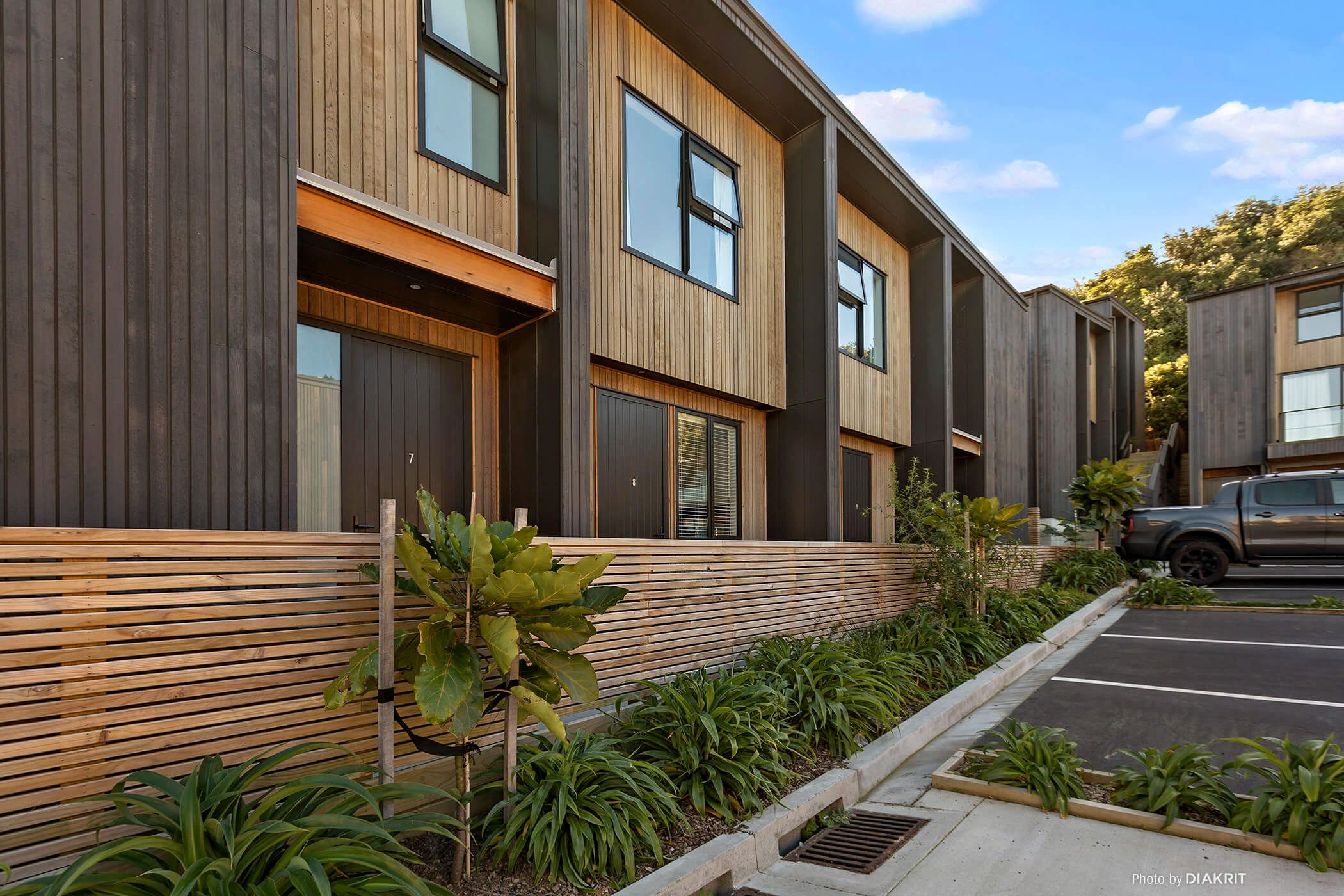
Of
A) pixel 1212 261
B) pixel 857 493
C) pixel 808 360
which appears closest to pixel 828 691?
pixel 808 360

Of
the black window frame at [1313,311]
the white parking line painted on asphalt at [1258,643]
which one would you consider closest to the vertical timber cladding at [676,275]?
the white parking line painted on asphalt at [1258,643]

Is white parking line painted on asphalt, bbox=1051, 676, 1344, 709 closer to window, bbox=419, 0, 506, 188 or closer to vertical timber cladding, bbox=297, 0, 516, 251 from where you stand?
vertical timber cladding, bbox=297, 0, 516, 251

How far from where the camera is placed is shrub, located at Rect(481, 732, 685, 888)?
9.73 ft

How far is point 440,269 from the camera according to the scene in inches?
204

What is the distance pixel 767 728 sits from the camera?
13.3 ft

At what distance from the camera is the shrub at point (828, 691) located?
182 inches

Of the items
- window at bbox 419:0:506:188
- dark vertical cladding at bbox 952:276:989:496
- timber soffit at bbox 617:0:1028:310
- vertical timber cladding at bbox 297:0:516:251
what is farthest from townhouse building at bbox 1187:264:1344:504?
vertical timber cladding at bbox 297:0:516:251

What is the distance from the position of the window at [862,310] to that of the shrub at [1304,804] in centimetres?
835

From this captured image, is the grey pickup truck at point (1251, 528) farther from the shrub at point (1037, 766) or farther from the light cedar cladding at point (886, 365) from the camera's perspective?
the shrub at point (1037, 766)

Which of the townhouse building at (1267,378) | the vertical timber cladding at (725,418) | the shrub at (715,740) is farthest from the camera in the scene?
the townhouse building at (1267,378)

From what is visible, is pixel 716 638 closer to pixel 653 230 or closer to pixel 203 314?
pixel 203 314

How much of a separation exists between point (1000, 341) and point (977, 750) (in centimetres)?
1396

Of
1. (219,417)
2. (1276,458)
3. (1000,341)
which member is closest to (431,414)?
(219,417)

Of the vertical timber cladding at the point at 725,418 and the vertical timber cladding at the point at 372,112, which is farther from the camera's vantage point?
the vertical timber cladding at the point at 725,418
